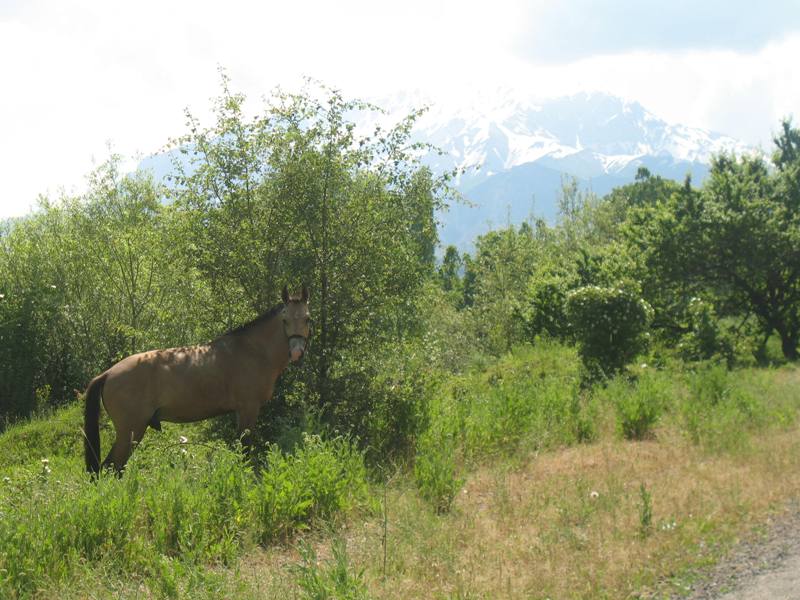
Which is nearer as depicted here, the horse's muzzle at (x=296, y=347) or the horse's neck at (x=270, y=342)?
the horse's muzzle at (x=296, y=347)

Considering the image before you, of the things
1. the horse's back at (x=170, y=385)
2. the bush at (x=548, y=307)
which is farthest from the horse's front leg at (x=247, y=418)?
the bush at (x=548, y=307)

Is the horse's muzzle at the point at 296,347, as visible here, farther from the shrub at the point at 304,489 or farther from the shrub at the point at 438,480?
the shrub at the point at 438,480

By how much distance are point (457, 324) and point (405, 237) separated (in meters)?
23.5

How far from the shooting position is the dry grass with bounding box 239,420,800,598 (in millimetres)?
5449

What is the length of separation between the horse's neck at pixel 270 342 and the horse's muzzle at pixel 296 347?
0.39 meters

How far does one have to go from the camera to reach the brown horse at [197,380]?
26.5 ft

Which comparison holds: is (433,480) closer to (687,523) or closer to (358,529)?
(358,529)

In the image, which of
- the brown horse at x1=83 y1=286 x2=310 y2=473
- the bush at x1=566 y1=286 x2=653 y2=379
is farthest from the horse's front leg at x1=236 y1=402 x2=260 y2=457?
the bush at x1=566 y1=286 x2=653 y2=379

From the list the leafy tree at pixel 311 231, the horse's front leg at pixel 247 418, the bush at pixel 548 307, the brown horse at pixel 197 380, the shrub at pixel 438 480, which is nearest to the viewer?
the shrub at pixel 438 480

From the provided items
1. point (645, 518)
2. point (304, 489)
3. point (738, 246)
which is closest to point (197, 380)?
point (304, 489)

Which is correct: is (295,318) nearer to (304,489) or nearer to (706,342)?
(304,489)

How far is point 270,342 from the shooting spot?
27.9 feet

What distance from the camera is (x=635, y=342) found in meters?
15.2

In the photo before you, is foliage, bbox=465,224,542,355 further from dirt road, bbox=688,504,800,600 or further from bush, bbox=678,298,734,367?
dirt road, bbox=688,504,800,600
